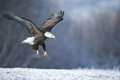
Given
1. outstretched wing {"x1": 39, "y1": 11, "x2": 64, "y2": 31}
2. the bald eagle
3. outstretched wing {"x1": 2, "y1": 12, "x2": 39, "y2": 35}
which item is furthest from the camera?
outstretched wing {"x1": 39, "y1": 11, "x2": 64, "y2": 31}

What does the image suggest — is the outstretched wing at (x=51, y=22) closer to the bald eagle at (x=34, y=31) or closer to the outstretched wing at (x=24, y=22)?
the bald eagle at (x=34, y=31)

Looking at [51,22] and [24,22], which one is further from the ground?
[51,22]

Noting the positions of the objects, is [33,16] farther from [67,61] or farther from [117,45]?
[117,45]

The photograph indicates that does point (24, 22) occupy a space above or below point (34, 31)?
above

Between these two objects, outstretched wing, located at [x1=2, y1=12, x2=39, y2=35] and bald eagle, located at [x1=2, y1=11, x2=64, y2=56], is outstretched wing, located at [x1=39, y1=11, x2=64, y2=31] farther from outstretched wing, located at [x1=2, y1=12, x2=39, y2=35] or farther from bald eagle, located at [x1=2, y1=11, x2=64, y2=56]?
outstretched wing, located at [x1=2, y1=12, x2=39, y2=35]

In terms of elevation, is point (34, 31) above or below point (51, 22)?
below

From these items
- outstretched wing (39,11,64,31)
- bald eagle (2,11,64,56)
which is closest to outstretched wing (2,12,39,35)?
bald eagle (2,11,64,56)

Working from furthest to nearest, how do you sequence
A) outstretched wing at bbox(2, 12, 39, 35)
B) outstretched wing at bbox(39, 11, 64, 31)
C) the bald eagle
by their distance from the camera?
outstretched wing at bbox(39, 11, 64, 31)
outstretched wing at bbox(2, 12, 39, 35)
the bald eagle

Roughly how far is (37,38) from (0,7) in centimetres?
1352

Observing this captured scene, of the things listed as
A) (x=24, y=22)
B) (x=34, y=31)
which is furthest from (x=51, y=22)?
(x=24, y=22)

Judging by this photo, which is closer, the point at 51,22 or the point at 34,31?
the point at 34,31

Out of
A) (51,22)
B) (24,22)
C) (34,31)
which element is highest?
(51,22)

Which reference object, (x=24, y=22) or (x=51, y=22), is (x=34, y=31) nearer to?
(x=24, y=22)

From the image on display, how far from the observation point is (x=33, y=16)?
84.7ft
